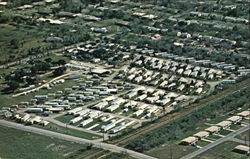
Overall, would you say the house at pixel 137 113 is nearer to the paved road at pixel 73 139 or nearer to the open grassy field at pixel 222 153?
the paved road at pixel 73 139

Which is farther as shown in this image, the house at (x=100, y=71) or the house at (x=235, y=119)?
the house at (x=100, y=71)

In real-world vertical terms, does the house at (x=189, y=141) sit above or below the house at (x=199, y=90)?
below

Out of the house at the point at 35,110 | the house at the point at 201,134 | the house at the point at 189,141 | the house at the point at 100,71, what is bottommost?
the house at the point at 35,110

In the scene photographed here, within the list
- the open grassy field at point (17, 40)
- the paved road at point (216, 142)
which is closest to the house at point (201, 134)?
the paved road at point (216, 142)

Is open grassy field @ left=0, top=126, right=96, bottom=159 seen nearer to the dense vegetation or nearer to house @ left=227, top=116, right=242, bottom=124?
the dense vegetation

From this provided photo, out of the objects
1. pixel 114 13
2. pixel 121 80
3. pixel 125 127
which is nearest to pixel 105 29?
pixel 114 13
